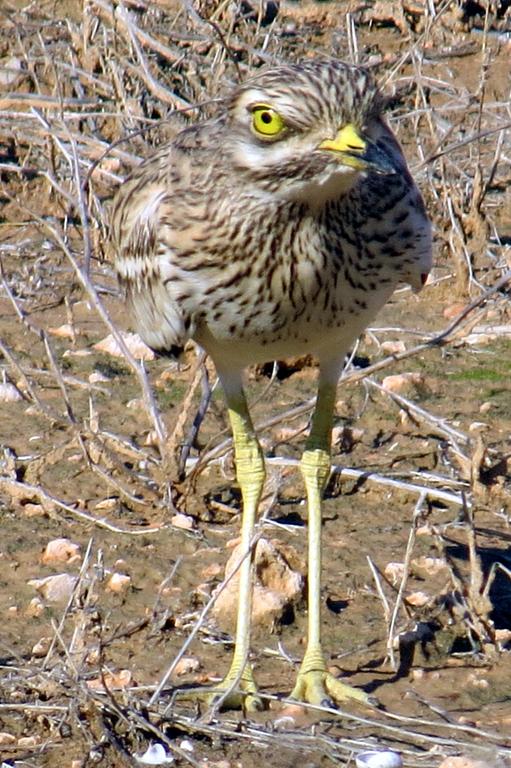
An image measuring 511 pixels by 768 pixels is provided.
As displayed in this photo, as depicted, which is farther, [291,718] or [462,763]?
[291,718]

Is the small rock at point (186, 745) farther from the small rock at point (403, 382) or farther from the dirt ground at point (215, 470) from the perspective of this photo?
the small rock at point (403, 382)

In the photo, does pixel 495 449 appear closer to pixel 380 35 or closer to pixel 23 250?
pixel 23 250

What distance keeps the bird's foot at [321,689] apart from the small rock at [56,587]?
33.1 inches

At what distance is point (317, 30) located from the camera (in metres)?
8.83

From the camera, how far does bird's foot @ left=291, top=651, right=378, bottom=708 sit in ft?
14.0

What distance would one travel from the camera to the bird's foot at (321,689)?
4.28m

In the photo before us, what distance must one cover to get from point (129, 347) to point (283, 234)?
252cm

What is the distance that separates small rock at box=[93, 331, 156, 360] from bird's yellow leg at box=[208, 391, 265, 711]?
5.45ft

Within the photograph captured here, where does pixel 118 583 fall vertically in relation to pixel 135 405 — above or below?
below

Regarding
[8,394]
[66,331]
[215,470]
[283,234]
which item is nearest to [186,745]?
[283,234]

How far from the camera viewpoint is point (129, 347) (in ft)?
21.4

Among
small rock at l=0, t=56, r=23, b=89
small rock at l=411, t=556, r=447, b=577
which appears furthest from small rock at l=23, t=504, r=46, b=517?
small rock at l=0, t=56, r=23, b=89

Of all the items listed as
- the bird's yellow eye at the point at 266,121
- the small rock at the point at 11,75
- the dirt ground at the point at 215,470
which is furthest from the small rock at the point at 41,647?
the small rock at the point at 11,75

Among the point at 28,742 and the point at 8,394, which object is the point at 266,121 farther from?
the point at 8,394
